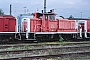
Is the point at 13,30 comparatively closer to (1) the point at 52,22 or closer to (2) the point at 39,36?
(2) the point at 39,36

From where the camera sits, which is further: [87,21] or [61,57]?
[87,21]

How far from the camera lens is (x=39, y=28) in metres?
20.0

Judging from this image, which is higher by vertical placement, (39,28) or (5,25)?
(5,25)

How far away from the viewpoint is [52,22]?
2023cm

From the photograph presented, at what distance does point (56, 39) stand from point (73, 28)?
106 inches

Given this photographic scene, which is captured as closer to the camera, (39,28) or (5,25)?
(5,25)

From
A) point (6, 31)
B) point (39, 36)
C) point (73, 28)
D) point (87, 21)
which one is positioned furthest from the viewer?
point (87, 21)

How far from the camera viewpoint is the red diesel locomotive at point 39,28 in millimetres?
18172

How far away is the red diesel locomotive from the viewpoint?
18.2 metres

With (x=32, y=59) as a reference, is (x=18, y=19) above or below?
above

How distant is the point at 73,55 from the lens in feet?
32.6

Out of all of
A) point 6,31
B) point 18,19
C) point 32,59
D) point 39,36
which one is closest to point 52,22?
point 39,36

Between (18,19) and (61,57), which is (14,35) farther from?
(61,57)

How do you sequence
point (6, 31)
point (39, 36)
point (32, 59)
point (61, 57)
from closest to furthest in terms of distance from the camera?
point (32, 59) < point (61, 57) < point (6, 31) < point (39, 36)
